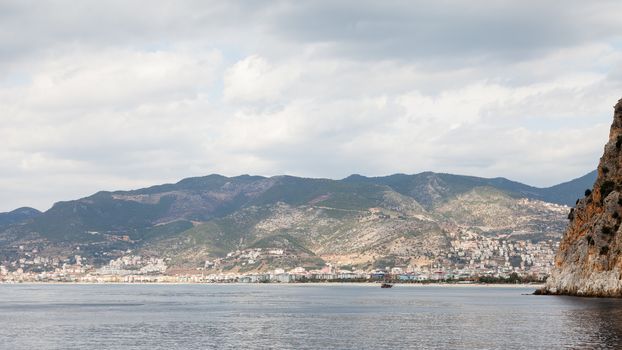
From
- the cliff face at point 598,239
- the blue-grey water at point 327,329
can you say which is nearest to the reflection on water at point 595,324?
the blue-grey water at point 327,329

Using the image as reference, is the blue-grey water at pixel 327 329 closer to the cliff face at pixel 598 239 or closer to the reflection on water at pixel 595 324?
the reflection on water at pixel 595 324

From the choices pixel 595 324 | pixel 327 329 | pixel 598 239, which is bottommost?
pixel 327 329

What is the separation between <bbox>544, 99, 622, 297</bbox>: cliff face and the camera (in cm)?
15288

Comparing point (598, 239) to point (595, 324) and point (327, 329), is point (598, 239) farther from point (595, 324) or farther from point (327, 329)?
point (327, 329)

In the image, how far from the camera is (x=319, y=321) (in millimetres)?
118875

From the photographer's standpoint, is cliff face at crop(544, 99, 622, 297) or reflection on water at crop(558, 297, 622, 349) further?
cliff face at crop(544, 99, 622, 297)

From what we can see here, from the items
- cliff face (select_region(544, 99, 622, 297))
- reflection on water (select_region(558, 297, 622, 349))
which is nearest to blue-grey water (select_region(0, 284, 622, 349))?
reflection on water (select_region(558, 297, 622, 349))

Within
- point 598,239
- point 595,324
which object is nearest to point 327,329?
point 595,324

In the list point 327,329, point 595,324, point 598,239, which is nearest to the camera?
point 595,324

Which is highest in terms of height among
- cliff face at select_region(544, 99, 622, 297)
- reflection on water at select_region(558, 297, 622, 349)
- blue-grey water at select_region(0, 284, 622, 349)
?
cliff face at select_region(544, 99, 622, 297)

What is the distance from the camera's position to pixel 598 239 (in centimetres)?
15575

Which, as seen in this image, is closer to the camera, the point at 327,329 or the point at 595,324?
the point at 595,324

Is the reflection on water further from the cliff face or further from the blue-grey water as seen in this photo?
the cliff face

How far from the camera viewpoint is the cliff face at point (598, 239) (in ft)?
502
